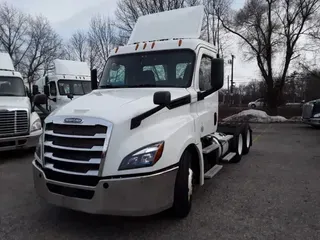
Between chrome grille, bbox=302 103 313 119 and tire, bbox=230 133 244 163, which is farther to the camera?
chrome grille, bbox=302 103 313 119

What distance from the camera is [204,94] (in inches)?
194

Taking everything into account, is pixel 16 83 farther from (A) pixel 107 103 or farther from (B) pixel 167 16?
(A) pixel 107 103

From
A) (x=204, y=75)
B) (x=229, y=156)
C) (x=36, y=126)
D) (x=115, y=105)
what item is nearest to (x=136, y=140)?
(x=115, y=105)

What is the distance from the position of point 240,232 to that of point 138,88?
2.57 m

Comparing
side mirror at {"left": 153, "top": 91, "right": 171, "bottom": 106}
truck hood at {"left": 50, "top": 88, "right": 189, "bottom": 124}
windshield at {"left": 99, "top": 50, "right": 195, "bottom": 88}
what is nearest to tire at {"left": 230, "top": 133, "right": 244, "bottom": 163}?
windshield at {"left": 99, "top": 50, "right": 195, "bottom": 88}

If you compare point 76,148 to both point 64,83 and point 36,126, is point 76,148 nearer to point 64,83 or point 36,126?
point 36,126

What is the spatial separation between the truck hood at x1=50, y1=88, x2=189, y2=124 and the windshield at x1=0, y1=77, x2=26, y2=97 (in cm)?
611

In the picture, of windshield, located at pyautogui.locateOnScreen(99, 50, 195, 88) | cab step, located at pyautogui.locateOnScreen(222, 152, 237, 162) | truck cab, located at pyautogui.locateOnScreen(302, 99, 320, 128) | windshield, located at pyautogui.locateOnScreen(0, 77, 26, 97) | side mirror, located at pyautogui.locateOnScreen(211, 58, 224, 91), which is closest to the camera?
side mirror, located at pyautogui.locateOnScreen(211, 58, 224, 91)

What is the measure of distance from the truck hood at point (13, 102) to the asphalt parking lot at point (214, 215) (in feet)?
7.80

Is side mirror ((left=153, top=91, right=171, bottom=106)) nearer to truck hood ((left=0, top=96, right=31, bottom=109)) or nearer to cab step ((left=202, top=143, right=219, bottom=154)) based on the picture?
cab step ((left=202, top=143, right=219, bottom=154))

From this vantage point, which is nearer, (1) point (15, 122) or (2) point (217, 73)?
(2) point (217, 73)

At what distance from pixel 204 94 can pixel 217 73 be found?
0.41m

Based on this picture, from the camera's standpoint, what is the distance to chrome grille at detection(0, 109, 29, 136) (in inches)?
316

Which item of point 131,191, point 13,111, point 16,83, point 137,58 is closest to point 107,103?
point 131,191
